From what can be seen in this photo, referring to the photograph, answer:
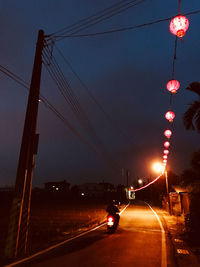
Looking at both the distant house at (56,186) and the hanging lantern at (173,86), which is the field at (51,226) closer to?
the hanging lantern at (173,86)

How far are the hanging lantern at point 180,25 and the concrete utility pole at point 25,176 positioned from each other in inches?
220

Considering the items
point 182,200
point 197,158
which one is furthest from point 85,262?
point 182,200

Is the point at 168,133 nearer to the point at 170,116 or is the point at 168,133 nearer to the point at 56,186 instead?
the point at 170,116

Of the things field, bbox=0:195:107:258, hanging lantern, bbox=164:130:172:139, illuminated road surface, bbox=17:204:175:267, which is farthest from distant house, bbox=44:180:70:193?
illuminated road surface, bbox=17:204:175:267

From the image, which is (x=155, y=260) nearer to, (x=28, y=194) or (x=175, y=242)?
(x=175, y=242)

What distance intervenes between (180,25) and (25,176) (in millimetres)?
8060

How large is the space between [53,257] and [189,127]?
11.3 meters

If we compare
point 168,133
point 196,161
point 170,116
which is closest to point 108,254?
point 170,116

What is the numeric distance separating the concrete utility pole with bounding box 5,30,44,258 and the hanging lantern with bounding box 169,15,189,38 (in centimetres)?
560

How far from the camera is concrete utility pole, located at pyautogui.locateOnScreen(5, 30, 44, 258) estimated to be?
24.4ft

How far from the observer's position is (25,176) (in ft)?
26.2

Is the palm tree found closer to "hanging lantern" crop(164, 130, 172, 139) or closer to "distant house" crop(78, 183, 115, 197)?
"hanging lantern" crop(164, 130, 172, 139)

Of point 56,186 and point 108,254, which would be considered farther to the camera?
point 56,186

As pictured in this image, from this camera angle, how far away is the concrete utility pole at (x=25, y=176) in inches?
293
